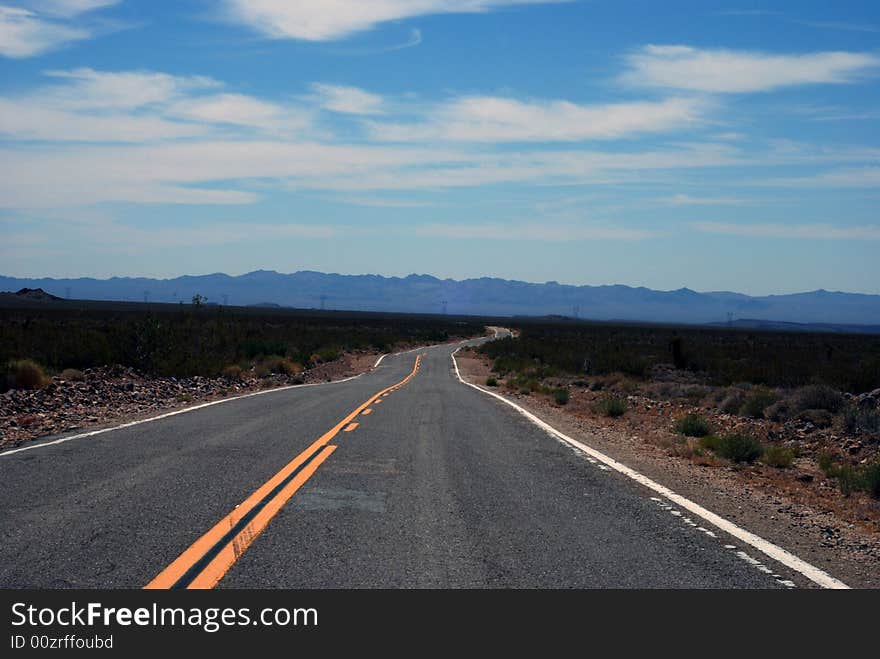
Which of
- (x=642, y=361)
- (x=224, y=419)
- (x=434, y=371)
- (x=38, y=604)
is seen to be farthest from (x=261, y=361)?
(x=38, y=604)

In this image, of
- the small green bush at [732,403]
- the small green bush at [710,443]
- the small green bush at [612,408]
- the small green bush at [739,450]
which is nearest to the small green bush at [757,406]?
the small green bush at [732,403]

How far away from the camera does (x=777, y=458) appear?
12602mm

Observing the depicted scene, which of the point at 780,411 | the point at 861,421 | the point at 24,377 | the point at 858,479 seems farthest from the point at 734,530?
the point at 24,377

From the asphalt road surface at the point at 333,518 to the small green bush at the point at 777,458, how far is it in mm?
2826

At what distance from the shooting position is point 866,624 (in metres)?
5.34

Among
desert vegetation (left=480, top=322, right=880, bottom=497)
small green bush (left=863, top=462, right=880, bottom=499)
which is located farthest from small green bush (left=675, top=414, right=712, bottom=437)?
small green bush (left=863, top=462, right=880, bottom=499)

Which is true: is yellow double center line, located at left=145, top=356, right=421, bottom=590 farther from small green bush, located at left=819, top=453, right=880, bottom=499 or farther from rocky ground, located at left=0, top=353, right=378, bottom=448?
small green bush, located at left=819, top=453, right=880, bottom=499

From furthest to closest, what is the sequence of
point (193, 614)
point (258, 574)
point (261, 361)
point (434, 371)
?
point (434, 371) < point (261, 361) < point (258, 574) < point (193, 614)

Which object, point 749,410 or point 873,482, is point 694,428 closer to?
point 749,410

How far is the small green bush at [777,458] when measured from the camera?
41.1 feet

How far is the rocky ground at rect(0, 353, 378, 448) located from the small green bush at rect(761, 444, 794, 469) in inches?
420

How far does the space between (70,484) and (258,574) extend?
392cm

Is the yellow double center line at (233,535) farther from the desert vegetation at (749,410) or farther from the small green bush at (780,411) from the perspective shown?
the small green bush at (780,411)

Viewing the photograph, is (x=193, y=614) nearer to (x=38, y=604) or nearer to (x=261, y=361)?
(x=38, y=604)
